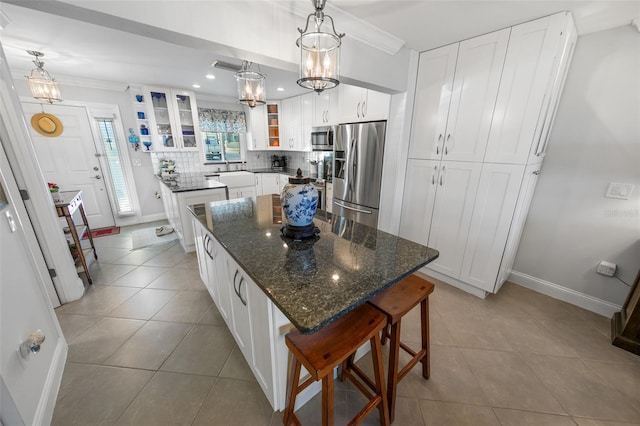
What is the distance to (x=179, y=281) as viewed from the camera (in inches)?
98.6

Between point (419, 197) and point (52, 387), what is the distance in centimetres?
310

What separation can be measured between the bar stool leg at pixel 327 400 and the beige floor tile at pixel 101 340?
167 cm

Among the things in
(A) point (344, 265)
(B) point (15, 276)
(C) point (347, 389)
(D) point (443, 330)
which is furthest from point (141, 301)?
(D) point (443, 330)

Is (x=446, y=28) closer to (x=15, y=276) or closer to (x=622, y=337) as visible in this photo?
(x=622, y=337)

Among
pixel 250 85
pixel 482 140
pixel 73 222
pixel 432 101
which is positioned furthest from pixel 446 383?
pixel 73 222

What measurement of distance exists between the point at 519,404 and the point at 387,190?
6.28ft

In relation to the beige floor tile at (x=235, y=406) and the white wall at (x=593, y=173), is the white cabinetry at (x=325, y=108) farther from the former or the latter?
the beige floor tile at (x=235, y=406)

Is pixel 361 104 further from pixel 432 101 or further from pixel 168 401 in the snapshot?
pixel 168 401

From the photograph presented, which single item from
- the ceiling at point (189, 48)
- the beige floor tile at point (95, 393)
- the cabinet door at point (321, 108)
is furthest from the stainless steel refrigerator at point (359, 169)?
the beige floor tile at point (95, 393)

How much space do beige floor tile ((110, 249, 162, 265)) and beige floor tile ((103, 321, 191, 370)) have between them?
1.36 meters

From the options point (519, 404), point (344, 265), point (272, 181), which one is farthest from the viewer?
point (272, 181)

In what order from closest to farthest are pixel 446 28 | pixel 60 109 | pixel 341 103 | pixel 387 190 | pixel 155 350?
pixel 155 350 < pixel 446 28 < pixel 387 190 < pixel 341 103 < pixel 60 109

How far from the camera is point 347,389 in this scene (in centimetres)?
143

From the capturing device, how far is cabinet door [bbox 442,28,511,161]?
1.88 meters
